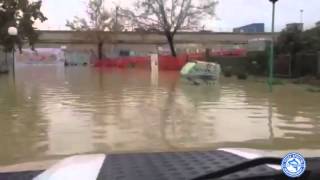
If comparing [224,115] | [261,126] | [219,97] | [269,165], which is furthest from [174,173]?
[219,97]

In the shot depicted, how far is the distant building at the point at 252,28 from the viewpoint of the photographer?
10269 centimetres

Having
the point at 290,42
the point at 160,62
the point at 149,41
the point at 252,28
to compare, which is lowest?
the point at 160,62

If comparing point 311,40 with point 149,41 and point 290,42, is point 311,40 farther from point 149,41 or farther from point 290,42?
point 149,41

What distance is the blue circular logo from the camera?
2219 mm

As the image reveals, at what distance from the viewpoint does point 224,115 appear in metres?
14.9

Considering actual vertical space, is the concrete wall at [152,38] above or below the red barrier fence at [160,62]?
above

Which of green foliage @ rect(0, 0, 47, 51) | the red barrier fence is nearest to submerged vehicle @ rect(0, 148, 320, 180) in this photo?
green foliage @ rect(0, 0, 47, 51)

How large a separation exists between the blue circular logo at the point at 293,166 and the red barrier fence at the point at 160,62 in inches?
2064

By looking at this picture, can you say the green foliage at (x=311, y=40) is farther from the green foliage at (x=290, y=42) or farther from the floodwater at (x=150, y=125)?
the floodwater at (x=150, y=125)

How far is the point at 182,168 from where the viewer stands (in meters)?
3.13

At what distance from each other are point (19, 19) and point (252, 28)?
6233 centimetres

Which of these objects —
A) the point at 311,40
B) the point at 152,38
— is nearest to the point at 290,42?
the point at 311,40

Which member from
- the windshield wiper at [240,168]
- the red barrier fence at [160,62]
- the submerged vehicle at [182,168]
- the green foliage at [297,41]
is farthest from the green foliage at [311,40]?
the windshield wiper at [240,168]

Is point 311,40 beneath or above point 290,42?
above
